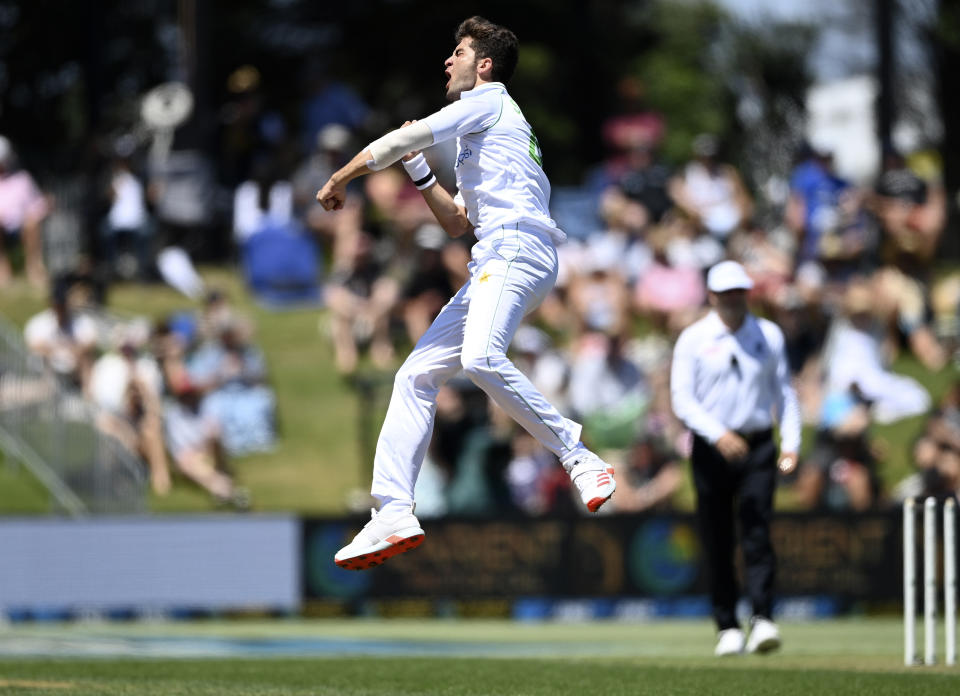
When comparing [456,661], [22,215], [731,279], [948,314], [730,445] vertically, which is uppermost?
[22,215]

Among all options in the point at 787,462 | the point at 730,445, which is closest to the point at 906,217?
the point at 787,462

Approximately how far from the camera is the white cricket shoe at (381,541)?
8.12m

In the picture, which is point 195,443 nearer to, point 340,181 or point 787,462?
point 787,462

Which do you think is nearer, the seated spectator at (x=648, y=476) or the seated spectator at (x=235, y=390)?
the seated spectator at (x=648, y=476)

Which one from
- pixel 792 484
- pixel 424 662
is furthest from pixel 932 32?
pixel 424 662

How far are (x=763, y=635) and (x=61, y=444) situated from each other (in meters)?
9.30

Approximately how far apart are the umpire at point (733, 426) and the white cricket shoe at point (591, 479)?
2.05 metres

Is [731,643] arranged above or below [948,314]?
below

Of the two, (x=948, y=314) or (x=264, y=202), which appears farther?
(x=264, y=202)

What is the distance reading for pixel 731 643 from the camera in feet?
33.7

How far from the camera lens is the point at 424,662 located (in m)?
10.0

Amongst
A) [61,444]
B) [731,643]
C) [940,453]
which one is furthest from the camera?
[61,444]

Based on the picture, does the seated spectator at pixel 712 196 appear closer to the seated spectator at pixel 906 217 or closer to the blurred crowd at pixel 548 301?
the blurred crowd at pixel 548 301

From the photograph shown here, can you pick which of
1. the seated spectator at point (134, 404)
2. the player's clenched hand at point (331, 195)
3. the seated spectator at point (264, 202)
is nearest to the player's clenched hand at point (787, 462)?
the player's clenched hand at point (331, 195)
